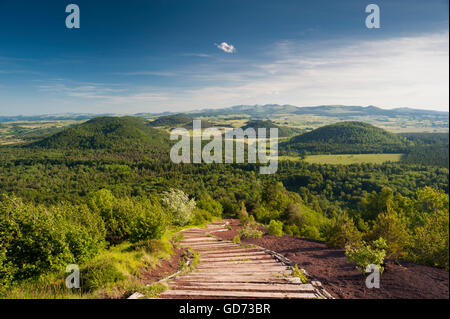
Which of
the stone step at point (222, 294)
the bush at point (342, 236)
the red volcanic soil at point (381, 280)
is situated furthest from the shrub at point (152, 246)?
the bush at point (342, 236)

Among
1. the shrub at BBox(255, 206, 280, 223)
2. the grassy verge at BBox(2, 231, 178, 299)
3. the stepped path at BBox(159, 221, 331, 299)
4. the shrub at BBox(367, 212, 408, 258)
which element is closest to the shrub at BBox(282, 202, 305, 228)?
the shrub at BBox(255, 206, 280, 223)

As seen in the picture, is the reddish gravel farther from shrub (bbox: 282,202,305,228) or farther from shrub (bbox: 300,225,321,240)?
shrub (bbox: 282,202,305,228)

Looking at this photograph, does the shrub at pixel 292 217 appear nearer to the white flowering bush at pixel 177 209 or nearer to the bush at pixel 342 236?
the bush at pixel 342 236

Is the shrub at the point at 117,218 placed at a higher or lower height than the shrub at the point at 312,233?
higher

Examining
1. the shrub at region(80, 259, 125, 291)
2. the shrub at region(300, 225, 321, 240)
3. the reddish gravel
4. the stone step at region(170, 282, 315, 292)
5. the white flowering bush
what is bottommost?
the shrub at region(300, 225, 321, 240)

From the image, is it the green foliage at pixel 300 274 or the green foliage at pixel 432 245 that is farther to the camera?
the green foliage at pixel 432 245

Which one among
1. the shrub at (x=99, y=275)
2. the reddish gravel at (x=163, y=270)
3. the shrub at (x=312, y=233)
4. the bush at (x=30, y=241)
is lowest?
the shrub at (x=312, y=233)

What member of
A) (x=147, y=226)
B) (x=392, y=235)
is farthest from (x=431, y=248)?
(x=147, y=226)
